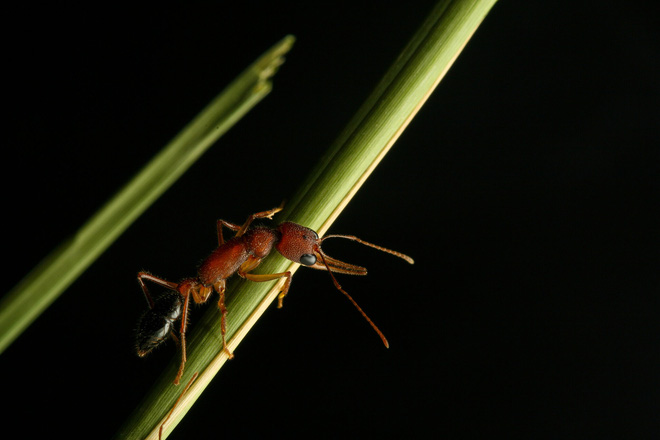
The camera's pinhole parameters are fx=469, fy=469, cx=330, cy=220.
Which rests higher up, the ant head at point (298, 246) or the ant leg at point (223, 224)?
the ant head at point (298, 246)

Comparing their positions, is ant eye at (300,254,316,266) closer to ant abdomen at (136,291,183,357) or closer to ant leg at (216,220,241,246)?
ant leg at (216,220,241,246)

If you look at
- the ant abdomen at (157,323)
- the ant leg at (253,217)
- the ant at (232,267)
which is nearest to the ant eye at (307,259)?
the ant at (232,267)

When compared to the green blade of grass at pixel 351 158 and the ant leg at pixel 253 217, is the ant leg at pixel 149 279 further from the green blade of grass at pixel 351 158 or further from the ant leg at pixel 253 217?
the green blade of grass at pixel 351 158

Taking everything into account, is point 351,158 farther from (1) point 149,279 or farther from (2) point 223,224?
(1) point 149,279

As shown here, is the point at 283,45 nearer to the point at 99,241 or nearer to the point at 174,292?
the point at 99,241

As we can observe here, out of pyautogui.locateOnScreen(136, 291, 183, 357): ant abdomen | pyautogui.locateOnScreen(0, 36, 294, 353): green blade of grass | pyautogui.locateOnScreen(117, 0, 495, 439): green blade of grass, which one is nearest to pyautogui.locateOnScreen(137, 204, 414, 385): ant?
pyautogui.locateOnScreen(136, 291, 183, 357): ant abdomen

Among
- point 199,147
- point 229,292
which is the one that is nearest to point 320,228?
point 229,292
